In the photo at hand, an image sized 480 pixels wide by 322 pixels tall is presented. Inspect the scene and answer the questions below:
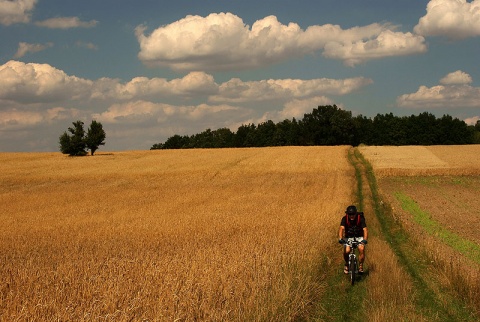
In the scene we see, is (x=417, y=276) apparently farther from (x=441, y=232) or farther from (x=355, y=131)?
(x=355, y=131)

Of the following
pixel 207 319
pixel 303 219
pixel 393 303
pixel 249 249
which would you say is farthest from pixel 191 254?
pixel 303 219

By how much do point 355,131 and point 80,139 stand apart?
72.3 meters

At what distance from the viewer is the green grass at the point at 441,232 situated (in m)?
18.8

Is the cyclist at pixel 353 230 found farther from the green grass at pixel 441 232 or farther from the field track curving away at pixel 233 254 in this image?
the green grass at pixel 441 232

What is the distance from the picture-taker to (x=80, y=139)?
84.4m

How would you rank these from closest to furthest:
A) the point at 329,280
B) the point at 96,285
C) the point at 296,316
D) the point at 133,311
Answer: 1. the point at 133,311
2. the point at 96,285
3. the point at 296,316
4. the point at 329,280

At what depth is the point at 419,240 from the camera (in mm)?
18766

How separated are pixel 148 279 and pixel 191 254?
333 cm

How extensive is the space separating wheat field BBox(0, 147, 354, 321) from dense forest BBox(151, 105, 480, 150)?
7770 centimetres

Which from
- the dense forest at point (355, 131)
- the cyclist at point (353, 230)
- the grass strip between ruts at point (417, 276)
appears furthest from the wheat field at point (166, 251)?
the dense forest at point (355, 131)

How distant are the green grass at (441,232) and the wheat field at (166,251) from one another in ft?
15.1

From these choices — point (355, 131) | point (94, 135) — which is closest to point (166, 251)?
point (94, 135)

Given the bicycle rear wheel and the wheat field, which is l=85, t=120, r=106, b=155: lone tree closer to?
the wheat field

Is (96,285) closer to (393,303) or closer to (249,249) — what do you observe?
(249,249)
